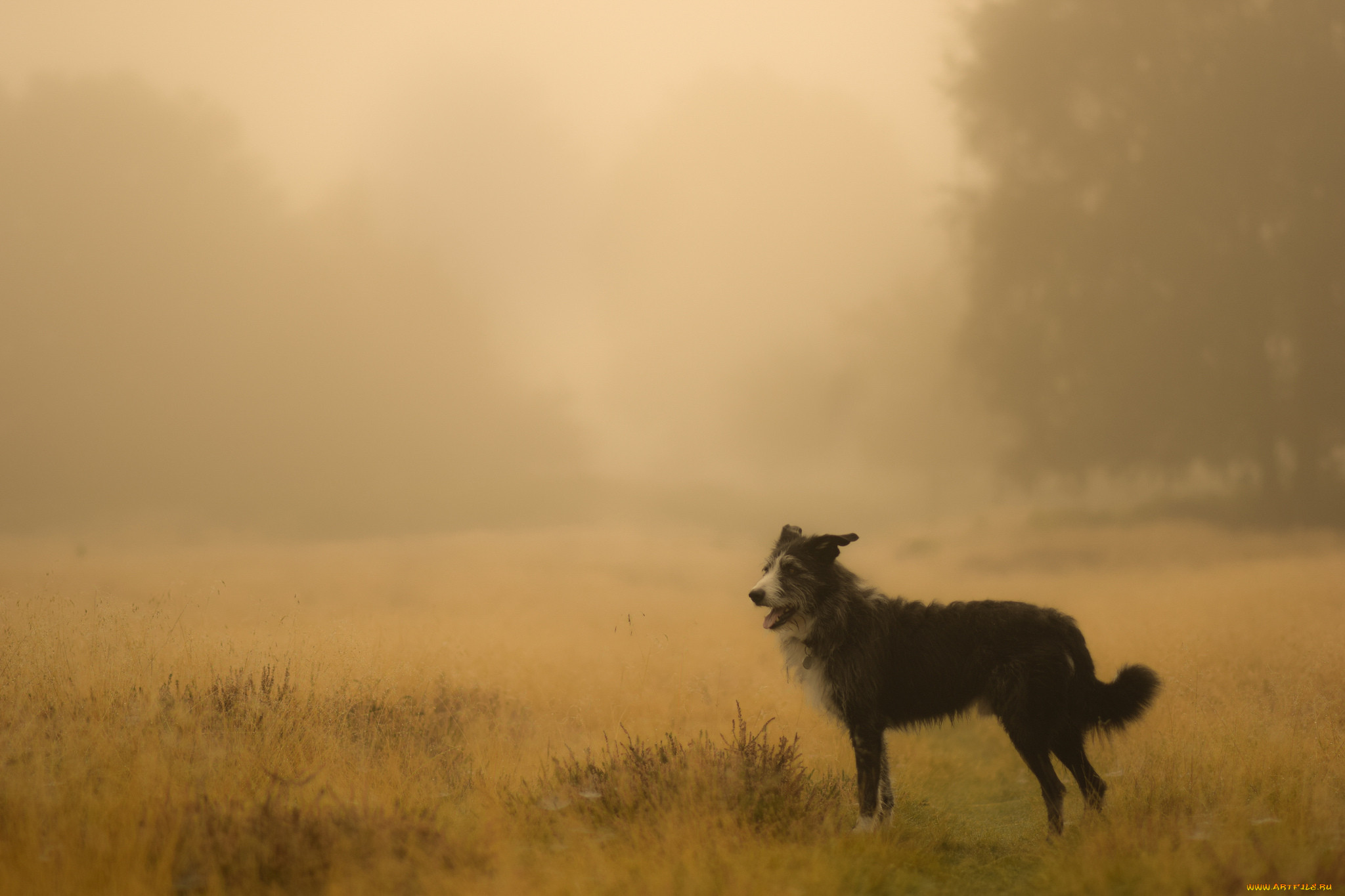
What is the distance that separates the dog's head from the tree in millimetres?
17411

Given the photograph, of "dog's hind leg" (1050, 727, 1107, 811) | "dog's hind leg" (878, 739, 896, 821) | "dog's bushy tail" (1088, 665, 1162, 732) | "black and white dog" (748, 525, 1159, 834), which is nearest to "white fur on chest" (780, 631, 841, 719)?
"black and white dog" (748, 525, 1159, 834)

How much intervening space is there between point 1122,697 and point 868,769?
6.59 feet

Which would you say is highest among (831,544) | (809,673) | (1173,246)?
(1173,246)

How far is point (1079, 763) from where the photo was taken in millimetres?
6590

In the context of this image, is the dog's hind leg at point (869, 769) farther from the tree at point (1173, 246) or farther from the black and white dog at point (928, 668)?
the tree at point (1173, 246)

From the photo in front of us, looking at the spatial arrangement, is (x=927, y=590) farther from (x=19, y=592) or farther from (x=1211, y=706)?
(x=19, y=592)

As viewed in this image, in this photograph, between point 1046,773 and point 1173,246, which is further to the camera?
point 1173,246

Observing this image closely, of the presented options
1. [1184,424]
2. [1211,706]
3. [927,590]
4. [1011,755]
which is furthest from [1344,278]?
[1011,755]

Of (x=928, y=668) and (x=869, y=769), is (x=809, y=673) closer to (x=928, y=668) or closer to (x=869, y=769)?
(x=869, y=769)

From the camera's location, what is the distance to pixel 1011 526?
2428 cm

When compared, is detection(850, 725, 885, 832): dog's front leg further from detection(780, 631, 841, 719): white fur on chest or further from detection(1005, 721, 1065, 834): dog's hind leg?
detection(1005, 721, 1065, 834): dog's hind leg

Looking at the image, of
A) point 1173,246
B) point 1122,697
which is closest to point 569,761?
point 1122,697

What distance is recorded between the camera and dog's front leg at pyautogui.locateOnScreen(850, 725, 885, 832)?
664 centimetres

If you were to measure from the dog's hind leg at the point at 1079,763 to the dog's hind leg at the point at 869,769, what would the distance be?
1322mm
